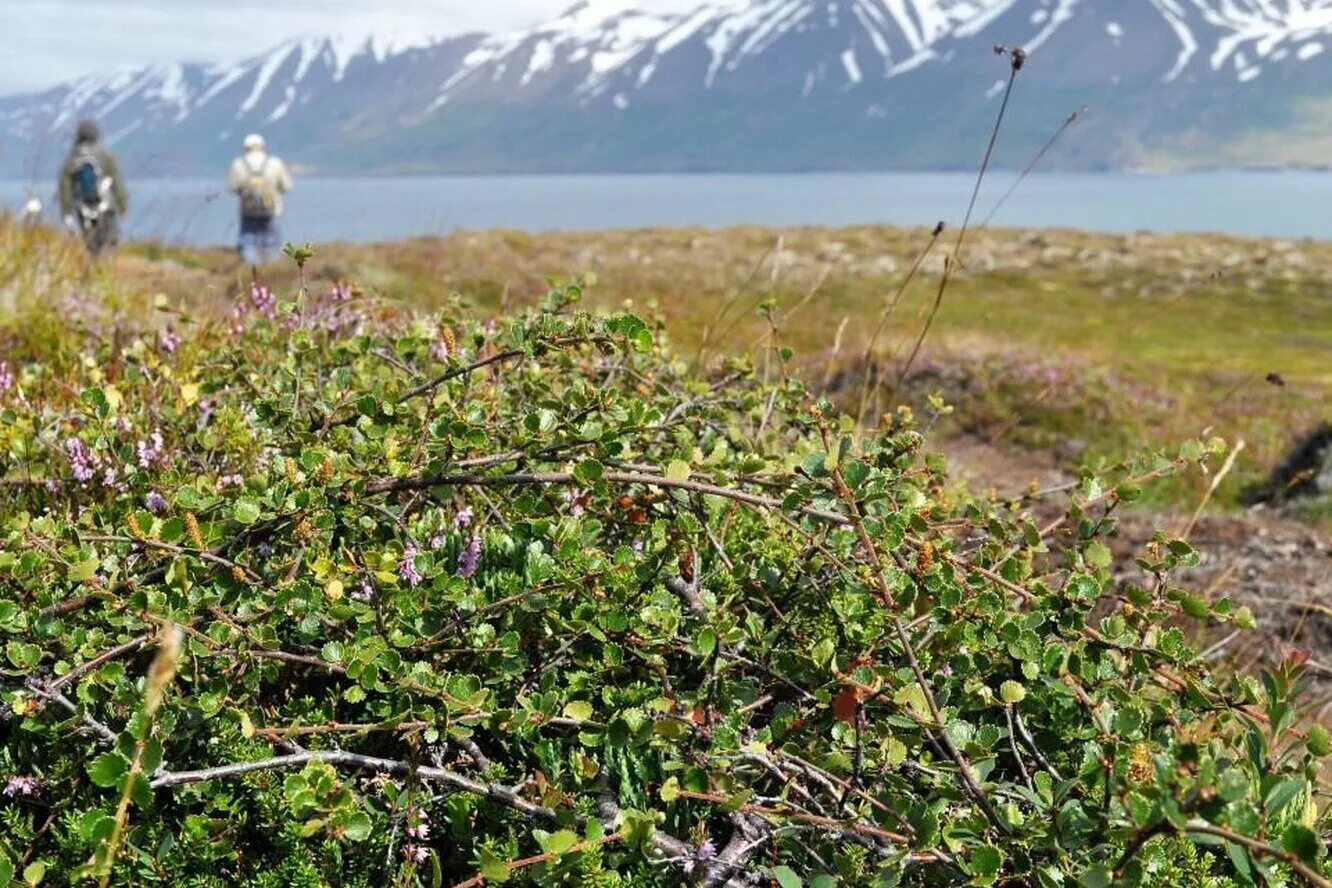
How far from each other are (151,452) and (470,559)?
114 centimetres

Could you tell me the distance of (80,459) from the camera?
3.32m

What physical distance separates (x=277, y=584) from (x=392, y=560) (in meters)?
0.35

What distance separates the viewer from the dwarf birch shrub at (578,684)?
2168 millimetres

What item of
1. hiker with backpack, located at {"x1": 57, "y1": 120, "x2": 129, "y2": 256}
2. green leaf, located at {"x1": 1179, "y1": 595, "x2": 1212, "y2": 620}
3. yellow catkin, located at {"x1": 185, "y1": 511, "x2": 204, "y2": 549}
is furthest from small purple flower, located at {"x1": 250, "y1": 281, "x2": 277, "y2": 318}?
hiker with backpack, located at {"x1": 57, "y1": 120, "x2": 129, "y2": 256}

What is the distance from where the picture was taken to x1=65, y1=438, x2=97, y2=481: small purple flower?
3.23 meters

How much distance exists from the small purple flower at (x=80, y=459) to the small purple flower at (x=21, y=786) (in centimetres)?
104

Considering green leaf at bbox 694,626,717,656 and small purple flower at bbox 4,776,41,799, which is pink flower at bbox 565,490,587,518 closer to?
green leaf at bbox 694,626,717,656

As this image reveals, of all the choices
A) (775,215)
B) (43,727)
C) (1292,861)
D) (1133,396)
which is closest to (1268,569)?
(1292,861)

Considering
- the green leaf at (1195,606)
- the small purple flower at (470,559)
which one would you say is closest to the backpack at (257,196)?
the small purple flower at (470,559)

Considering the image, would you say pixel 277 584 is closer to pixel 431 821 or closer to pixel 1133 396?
pixel 431 821

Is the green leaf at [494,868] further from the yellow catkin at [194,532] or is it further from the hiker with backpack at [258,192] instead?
the hiker with backpack at [258,192]

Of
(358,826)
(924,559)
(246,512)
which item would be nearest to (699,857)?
(358,826)

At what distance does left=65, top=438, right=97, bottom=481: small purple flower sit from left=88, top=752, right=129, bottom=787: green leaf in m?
1.54

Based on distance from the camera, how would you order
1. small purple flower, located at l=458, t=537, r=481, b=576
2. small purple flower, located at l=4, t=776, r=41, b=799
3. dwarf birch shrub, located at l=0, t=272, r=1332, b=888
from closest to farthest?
dwarf birch shrub, located at l=0, t=272, r=1332, b=888 → small purple flower, located at l=4, t=776, r=41, b=799 → small purple flower, located at l=458, t=537, r=481, b=576
